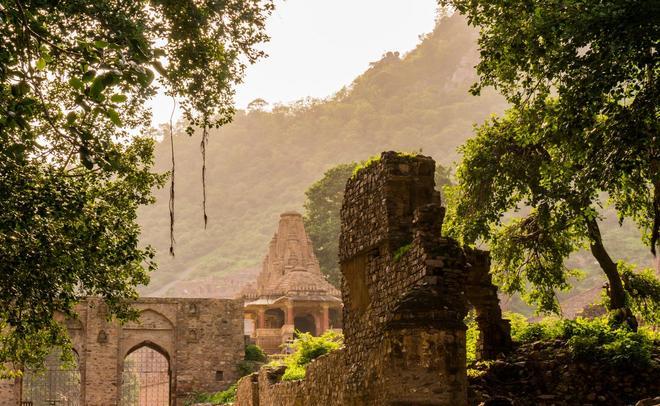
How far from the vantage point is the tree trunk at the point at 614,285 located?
1608 centimetres

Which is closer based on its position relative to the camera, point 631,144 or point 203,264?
point 631,144

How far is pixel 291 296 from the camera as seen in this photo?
1821 inches

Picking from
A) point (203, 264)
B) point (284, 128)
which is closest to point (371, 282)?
point (203, 264)

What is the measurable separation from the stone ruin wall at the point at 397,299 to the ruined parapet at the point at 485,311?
3307mm

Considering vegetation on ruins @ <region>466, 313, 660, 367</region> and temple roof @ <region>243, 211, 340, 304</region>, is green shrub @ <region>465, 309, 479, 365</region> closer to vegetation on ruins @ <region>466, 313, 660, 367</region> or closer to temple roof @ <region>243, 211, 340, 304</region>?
vegetation on ruins @ <region>466, 313, 660, 367</region>

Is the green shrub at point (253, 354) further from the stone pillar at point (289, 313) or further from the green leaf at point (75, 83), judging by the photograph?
the green leaf at point (75, 83)

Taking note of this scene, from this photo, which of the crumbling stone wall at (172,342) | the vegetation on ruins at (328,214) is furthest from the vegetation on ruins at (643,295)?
the vegetation on ruins at (328,214)

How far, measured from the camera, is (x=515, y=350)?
1548 centimetres

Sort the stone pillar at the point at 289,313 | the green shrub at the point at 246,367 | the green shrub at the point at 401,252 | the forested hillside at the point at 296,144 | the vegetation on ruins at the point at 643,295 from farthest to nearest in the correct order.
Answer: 1. the forested hillside at the point at 296,144
2. the stone pillar at the point at 289,313
3. the green shrub at the point at 246,367
4. the vegetation on ruins at the point at 643,295
5. the green shrub at the point at 401,252

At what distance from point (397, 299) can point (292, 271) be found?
128ft

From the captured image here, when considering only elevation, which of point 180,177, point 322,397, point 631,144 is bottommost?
point 322,397

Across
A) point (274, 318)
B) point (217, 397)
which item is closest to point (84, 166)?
point (217, 397)

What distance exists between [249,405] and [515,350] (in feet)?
23.5

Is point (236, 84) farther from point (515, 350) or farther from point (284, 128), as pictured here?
point (284, 128)
